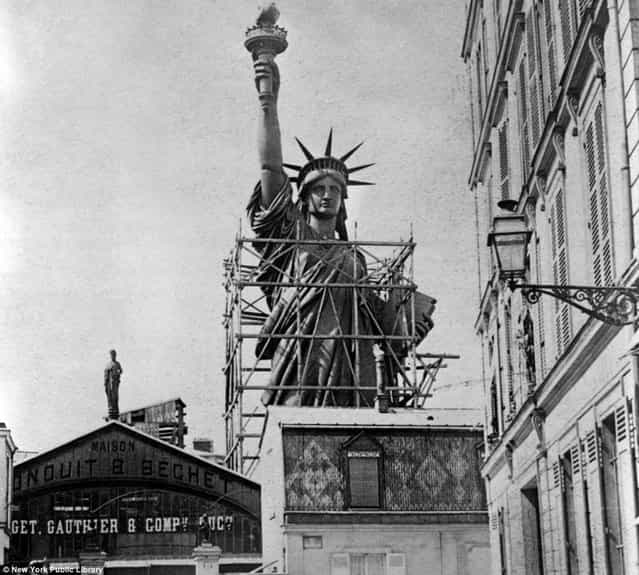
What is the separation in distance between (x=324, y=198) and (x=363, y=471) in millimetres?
19167

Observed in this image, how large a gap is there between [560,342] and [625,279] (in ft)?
18.3

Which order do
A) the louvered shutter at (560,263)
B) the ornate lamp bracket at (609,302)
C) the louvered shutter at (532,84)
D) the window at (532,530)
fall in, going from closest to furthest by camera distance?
the ornate lamp bracket at (609,302) < the louvered shutter at (560,263) < the louvered shutter at (532,84) < the window at (532,530)

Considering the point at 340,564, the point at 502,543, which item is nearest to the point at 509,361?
the point at 502,543

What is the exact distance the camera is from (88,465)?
59656 millimetres

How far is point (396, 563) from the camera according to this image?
42.0m

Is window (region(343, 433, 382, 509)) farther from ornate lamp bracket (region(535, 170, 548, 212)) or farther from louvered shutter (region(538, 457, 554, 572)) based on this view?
ornate lamp bracket (region(535, 170, 548, 212))

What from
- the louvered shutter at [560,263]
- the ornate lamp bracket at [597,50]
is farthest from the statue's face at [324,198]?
the ornate lamp bracket at [597,50]

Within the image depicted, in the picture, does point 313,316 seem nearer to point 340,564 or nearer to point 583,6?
point 340,564

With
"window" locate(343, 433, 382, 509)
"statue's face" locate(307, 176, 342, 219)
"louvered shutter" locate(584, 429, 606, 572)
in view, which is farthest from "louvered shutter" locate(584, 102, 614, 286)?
"statue's face" locate(307, 176, 342, 219)

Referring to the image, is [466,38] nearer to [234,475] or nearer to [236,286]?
[236,286]

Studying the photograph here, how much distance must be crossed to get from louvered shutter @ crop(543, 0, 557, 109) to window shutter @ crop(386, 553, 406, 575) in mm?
24964

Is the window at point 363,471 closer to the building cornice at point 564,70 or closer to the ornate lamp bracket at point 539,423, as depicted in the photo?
the building cornice at point 564,70

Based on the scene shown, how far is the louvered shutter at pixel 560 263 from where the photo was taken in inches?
706

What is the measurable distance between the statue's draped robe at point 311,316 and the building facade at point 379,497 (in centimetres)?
1227
